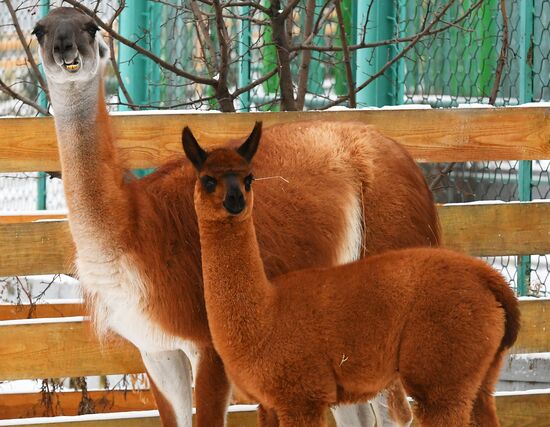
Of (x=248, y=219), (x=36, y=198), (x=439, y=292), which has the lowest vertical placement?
(x=36, y=198)

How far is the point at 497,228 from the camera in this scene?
5855 mm

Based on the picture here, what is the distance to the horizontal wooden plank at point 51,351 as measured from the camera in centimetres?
547

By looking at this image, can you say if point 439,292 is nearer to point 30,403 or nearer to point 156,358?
point 156,358

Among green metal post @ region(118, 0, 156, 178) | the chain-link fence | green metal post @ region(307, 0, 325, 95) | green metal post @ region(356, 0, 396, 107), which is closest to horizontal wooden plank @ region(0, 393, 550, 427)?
the chain-link fence

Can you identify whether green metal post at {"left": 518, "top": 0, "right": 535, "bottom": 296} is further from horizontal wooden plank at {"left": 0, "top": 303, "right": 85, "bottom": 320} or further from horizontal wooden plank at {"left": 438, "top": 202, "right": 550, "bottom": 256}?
horizontal wooden plank at {"left": 0, "top": 303, "right": 85, "bottom": 320}

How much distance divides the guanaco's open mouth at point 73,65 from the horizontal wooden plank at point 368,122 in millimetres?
1244

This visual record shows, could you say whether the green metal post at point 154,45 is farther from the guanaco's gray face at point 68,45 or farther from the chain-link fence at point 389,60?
the guanaco's gray face at point 68,45

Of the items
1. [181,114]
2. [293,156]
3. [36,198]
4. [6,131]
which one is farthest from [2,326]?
[36,198]

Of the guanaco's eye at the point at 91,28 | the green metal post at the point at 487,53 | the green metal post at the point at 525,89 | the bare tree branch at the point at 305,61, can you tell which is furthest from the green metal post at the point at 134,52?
the guanaco's eye at the point at 91,28

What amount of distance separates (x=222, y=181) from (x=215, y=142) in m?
1.82

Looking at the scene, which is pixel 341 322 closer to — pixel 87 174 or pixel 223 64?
pixel 87 174

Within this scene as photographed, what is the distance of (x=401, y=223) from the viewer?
195 inches

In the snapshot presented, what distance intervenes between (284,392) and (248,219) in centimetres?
60

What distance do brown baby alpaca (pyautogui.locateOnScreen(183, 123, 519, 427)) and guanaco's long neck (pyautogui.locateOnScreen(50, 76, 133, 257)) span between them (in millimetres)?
485
